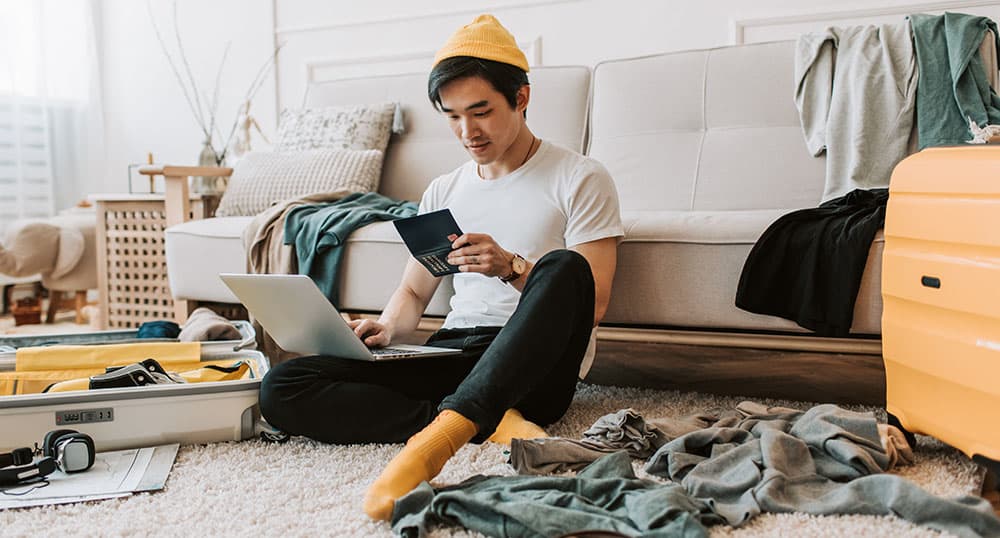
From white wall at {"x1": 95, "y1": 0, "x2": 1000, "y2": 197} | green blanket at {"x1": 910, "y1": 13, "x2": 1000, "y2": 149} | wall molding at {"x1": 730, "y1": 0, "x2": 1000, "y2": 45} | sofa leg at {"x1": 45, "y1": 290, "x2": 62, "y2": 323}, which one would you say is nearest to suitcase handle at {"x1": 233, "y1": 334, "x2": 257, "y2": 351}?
green blanket at {"x1": 910, "y1": 13, "x2": 1000, "y2": 149}

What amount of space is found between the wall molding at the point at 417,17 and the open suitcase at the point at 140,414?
2168mm

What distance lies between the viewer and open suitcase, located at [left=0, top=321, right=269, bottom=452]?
142 cm

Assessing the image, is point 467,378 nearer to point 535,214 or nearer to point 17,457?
point 535,214

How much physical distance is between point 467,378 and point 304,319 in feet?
1.16

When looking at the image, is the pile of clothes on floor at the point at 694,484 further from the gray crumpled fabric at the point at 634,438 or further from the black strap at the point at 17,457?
the black strap at the point at 17,457

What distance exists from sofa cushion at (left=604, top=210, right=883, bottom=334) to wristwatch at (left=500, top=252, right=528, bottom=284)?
1.29 feet

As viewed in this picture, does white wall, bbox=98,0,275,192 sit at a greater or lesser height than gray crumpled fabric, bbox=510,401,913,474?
greater

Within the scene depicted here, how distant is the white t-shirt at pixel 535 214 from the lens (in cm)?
155

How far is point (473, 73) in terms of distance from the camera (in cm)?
148

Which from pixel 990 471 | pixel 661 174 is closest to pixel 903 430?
pixel 990 471

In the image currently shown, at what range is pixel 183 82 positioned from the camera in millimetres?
4125

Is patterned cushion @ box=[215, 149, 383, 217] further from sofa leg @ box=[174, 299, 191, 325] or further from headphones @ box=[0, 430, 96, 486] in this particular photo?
headphones @ box=[0, 430, 96, 486]

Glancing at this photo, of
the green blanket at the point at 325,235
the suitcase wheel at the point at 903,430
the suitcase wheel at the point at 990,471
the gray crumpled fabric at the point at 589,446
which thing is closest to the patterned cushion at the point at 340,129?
the green blanket at the point at 325,235

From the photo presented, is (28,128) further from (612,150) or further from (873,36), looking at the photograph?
(873,36)
